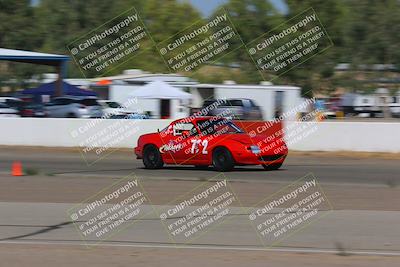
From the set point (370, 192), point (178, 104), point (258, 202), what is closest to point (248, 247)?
point (258, 202)

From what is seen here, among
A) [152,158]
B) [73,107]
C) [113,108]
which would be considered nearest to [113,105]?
[113,108]

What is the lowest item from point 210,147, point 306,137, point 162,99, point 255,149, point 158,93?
point 306,137

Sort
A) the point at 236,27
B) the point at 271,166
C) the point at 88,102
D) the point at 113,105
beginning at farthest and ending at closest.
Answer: the point at 236,27
the point at 113,105
the point at 88,102
the point at 271,166

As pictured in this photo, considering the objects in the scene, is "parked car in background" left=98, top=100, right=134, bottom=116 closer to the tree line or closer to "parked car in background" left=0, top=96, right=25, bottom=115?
"parked car in background" left=0, top=96, right=25, bottom=115

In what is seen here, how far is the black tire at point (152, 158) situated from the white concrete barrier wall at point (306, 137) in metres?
6.85

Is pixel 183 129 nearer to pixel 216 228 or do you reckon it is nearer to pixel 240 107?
pixel 216 228

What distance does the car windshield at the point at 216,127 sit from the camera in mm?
17922

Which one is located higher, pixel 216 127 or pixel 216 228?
pixel 216 127

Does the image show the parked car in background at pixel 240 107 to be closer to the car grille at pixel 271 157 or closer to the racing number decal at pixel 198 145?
the racing number decal at pixel 198 145

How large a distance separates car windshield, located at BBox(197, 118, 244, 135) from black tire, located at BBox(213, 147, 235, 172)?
0.48m

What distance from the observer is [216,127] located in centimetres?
1800

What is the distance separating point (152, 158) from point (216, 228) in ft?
30.1

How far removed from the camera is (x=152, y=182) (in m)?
15.5

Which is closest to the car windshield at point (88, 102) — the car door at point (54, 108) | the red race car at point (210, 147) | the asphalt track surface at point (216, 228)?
the car door at point (54, 108)
